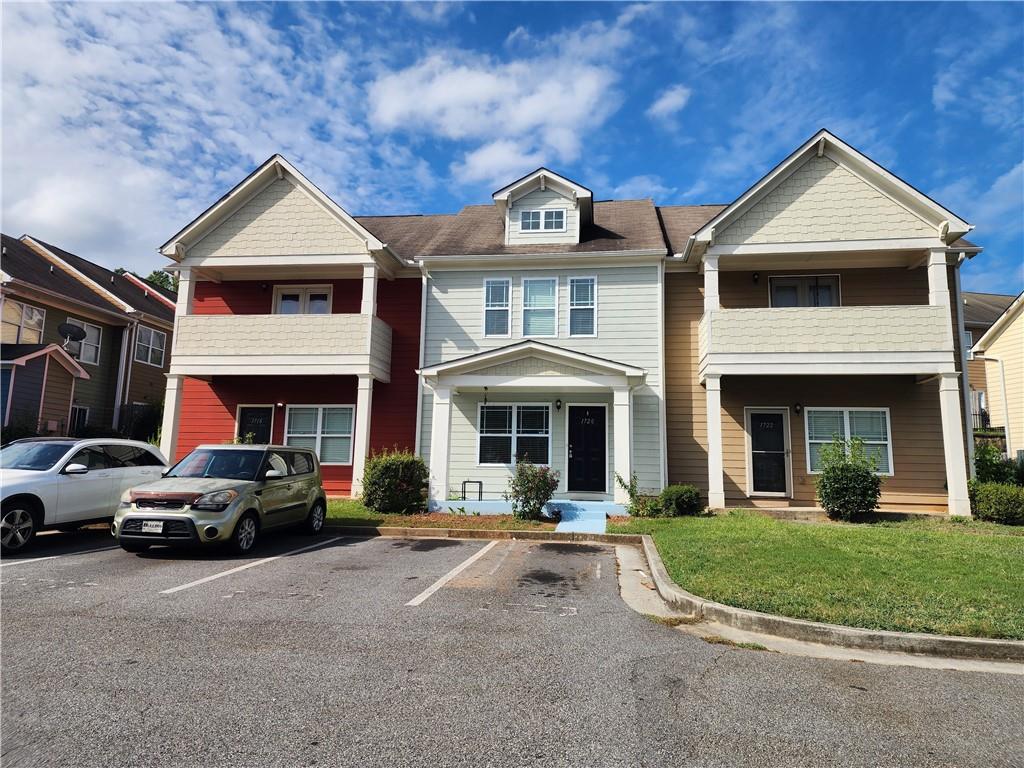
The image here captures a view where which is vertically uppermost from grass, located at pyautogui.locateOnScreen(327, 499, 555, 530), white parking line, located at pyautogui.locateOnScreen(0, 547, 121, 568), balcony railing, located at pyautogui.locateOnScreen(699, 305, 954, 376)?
balcony railing, located at pyautogui.locateOnScreen(699, 305, 954, 376)

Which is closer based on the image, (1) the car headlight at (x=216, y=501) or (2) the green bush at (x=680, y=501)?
(1) the car headlight at (x=216, y=501)

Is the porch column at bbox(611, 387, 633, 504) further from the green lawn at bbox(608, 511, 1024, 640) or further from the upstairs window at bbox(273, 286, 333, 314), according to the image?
the upstairs window at bbox(273, 286, 333, 314)

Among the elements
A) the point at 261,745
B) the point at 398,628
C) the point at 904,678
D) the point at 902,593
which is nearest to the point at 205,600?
the point at 398,628

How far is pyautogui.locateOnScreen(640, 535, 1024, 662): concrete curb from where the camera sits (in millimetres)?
5031

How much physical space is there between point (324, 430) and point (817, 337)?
43.7 feet

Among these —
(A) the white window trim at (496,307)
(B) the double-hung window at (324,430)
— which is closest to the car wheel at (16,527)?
(B) the double-hung window at (324,430)

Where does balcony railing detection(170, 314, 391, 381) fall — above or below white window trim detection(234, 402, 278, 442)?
above

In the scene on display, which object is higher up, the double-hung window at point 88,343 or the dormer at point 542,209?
the dormer at point 542,209

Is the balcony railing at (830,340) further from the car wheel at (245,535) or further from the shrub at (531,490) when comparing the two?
the car wheel at (245,535)

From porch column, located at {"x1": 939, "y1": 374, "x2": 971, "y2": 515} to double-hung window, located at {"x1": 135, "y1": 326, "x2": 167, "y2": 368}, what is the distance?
94.7 feet

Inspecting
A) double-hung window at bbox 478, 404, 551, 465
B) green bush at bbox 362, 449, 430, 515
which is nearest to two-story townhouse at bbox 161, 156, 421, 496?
Result: green bush at bbox 362, 449, 430, 515

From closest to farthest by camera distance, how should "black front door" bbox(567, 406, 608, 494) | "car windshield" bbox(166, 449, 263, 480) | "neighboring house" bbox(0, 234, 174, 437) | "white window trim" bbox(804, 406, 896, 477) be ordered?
"car windshield" bbox(166, 449, 263, 480) < "white window trim" bbox(804, 406, 896, 477) < "black front door" bbox(567, 406, 608, 494) < "neighboring house" bbox(0, 234, 174, 437)

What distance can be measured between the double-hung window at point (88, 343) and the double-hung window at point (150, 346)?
4.79 ft

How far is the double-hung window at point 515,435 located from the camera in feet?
52.1
